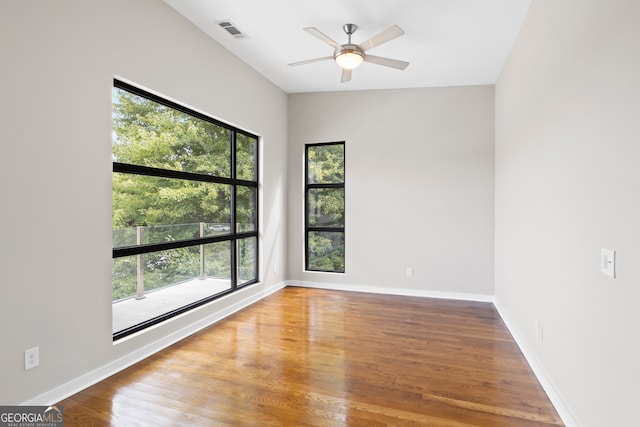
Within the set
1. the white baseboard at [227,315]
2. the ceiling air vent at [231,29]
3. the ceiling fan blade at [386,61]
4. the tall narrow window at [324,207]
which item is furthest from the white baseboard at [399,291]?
the ceiling air vent at [231,29]

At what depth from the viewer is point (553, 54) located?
227cm

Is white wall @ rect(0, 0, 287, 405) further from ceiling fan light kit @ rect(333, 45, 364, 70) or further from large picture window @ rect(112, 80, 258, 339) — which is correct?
ceiling fan light kit @ rect(333, 45, 364, 70)

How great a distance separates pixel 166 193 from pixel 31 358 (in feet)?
4.98

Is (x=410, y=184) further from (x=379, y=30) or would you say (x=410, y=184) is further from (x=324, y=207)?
(x=379, y=30)

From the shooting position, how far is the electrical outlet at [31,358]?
1.97 meters

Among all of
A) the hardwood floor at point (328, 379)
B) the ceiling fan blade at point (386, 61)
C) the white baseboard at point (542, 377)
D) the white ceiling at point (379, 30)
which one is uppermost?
the white ceiling at point (379, 30)

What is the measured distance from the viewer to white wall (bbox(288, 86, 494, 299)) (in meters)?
4.62

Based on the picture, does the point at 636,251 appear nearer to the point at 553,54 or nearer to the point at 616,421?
the point at 616,421

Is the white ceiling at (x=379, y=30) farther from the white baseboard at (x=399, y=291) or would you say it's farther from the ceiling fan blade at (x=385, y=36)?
the white baseboard at (x=399, y=291)

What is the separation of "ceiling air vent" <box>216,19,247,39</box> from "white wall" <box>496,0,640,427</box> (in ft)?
8.35

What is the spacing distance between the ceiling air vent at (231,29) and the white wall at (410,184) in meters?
1.92

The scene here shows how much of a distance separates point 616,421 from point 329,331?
2.31 m

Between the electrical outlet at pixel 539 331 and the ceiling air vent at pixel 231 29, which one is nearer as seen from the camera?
the electrical outlet at pixel 539 331

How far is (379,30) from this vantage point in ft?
10.8
